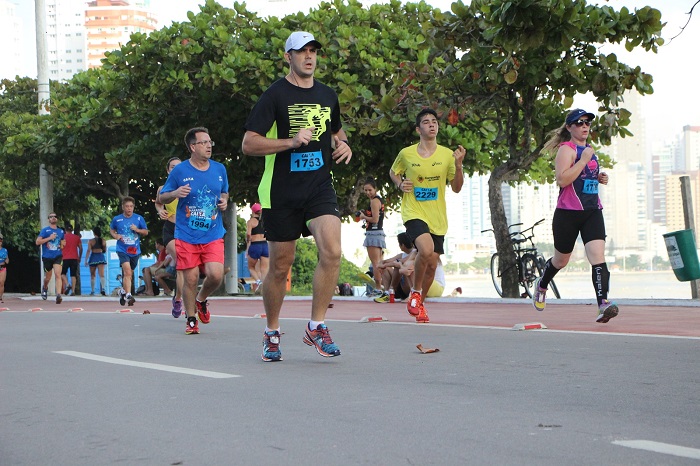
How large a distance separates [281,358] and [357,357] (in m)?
0.53

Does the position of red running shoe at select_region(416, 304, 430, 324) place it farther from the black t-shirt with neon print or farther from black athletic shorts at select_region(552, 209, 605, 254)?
the black t-shirt with neon print

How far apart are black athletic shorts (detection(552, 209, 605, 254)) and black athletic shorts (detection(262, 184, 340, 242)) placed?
3.74m

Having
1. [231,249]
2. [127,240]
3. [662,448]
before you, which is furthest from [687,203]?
[231,249]

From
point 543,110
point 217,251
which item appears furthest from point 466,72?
point 217,251

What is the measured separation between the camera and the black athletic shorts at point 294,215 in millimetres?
7445

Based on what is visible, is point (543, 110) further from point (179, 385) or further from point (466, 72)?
point (179, 385)

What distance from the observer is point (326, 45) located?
82.5 ft

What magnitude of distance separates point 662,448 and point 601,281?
6.55 metres

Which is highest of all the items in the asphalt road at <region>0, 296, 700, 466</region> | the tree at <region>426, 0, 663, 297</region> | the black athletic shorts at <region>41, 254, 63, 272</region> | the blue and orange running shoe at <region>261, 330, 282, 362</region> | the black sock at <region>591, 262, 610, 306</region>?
the tree at <region>426, 0, 663, 297</region>

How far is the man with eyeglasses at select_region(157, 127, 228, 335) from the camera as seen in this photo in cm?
1109

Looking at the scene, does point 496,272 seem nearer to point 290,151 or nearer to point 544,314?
point 544,314

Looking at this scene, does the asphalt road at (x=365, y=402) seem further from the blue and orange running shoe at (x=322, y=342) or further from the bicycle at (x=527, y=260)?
the bicycle at (x=527, y=260)

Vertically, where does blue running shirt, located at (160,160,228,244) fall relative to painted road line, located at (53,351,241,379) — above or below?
above

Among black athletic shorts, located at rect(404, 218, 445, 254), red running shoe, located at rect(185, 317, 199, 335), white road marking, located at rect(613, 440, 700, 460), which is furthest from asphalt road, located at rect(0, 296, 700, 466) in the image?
black athletic shorts, located at rect(404, 218, 445, 254)
